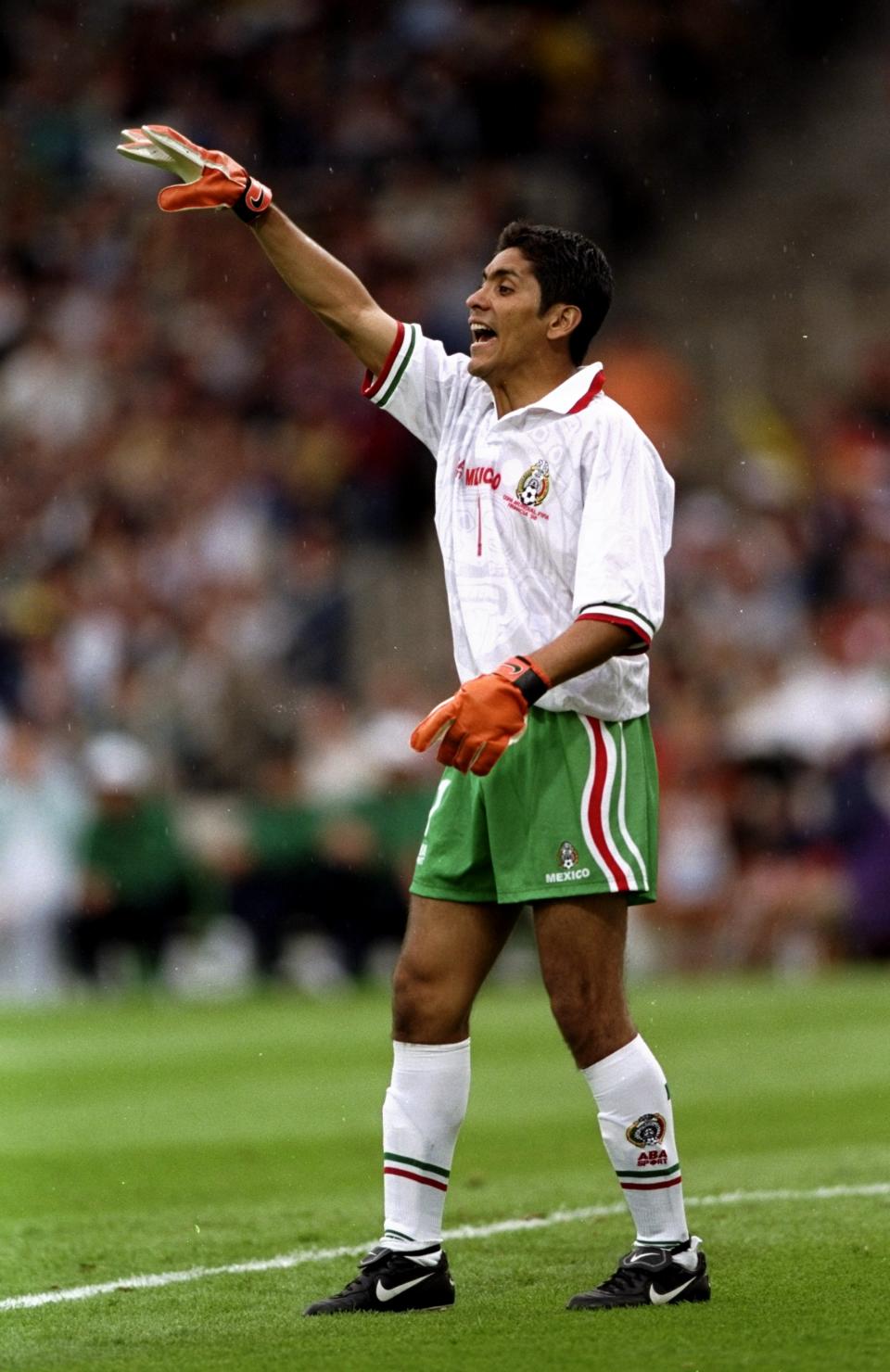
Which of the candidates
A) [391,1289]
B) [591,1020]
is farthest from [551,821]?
[391,1289]

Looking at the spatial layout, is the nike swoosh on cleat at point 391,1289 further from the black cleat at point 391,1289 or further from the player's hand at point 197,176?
the player's hand at point 197,176

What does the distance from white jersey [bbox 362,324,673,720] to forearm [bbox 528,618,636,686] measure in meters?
0.11

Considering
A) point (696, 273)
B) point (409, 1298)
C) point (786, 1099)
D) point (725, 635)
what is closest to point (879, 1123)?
point (786, 1099)

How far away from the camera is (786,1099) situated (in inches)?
375

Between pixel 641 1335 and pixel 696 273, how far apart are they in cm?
1679

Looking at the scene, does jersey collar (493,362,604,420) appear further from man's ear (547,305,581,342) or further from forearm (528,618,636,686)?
forearm (528,618,636,686)

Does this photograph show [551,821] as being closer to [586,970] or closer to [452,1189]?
[586,970]

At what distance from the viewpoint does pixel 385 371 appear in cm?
555

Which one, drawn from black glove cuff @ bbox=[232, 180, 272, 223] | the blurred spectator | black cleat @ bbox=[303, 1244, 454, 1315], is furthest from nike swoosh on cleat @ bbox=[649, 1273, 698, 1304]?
the blurred spectator

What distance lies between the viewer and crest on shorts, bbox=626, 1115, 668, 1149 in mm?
5164

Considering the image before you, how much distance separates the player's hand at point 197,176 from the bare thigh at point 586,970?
1.78 metres

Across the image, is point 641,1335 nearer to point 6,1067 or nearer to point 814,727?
point 6,1067

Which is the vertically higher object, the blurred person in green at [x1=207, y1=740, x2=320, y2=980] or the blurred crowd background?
the blurred crowd background

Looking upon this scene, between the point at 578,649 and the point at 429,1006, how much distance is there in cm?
86
